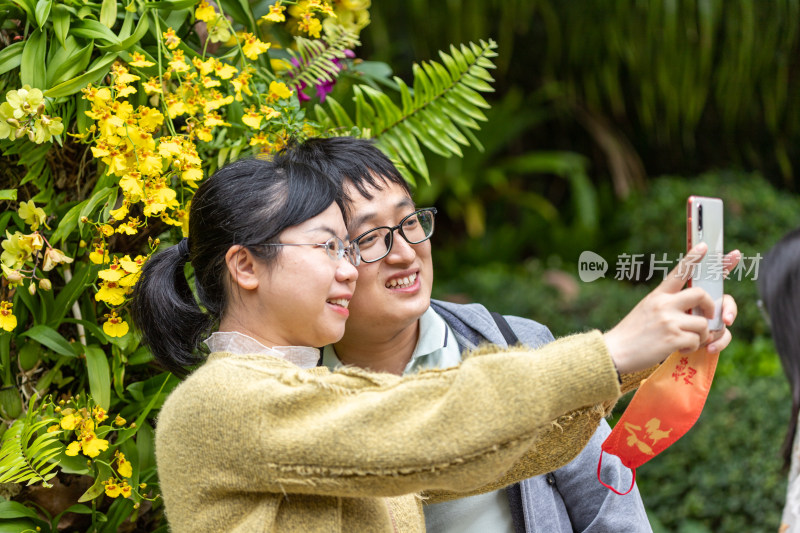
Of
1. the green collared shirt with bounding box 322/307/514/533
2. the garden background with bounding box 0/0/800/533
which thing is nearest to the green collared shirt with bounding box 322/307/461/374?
the green collared shirt with bounding box 322/307/514/533

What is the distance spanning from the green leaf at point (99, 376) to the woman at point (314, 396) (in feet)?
1.42

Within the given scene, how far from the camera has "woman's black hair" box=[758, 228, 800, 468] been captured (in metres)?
2.09

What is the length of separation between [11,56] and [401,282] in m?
0.93

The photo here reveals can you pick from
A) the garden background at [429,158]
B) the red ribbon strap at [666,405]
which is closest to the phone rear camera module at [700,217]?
→ the red ribbon strap at [666,405]

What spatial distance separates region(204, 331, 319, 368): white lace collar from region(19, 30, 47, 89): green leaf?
0.70 m

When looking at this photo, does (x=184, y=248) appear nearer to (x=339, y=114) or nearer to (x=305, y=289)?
(x=305, y=289)

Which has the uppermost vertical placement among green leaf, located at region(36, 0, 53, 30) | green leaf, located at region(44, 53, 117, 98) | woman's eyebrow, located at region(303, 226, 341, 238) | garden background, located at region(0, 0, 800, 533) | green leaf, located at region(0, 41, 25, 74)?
green leaf, located at region(36, 0, 53, 30)

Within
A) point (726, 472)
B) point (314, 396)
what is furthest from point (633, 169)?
point (314, 396)

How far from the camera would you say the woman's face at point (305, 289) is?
1359 millimetres

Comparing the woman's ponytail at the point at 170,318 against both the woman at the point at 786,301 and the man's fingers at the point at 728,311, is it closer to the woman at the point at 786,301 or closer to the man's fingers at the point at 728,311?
the man's fingers at the point at 728,311

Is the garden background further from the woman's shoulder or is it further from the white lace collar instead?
the woman's shoulder

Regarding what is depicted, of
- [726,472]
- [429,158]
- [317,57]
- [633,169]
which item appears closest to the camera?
[317,57]

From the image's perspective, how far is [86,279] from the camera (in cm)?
175

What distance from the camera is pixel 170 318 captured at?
156 centimetres
